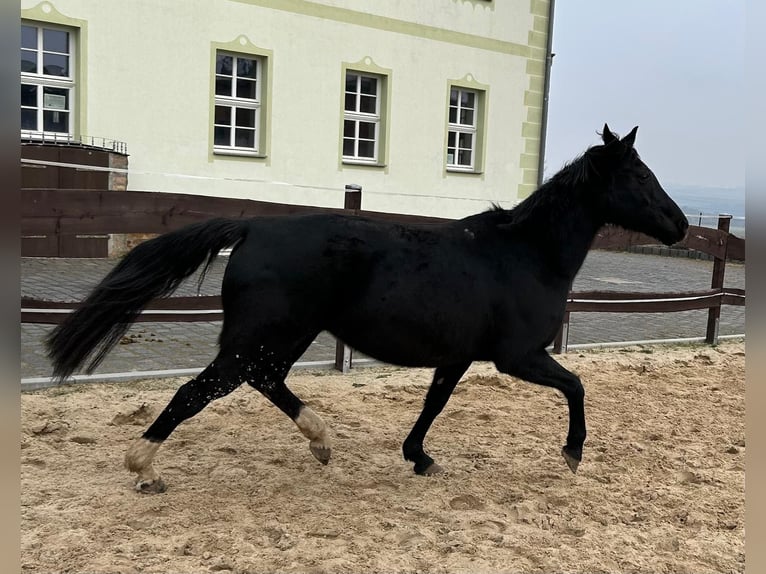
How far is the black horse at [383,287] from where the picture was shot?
3291 millimetres

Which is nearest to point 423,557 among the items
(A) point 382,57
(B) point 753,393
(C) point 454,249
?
(C) point 454,249

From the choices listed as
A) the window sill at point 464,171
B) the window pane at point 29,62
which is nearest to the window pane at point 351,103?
the window sill at point 464,171

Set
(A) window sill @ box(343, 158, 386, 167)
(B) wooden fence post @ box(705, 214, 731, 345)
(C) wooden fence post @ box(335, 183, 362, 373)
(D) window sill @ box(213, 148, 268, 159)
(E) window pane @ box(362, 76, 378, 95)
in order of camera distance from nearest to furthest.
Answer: (C) wooden fence post @ box(335, 183, 362, 373), (B) wooden fence post @ box(705, 214, 731, 345), (D) window sill @ box(213, 148, 268, 159), (A) window sill @ box(343, 158, 386, 167), (E) window pane @ box(362, 76, 378, 95)

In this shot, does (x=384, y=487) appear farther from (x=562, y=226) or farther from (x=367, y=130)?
(x=367, y=130)

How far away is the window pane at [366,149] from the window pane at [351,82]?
1.16 m

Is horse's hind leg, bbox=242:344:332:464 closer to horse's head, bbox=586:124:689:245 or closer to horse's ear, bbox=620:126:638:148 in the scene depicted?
horse's head, bbox=586:124:689:245

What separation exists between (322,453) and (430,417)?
628mm

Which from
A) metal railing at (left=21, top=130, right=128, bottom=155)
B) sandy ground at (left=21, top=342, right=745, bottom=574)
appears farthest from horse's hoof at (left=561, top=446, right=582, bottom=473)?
metal railing at (left=21, top=130, right=128, bottom=155)

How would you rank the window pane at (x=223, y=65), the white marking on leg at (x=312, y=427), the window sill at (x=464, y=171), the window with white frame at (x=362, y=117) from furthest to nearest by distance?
the window sill at (x=464, y=171)
the window with white frame at (x=362, y=117)
the window pane at (x=223, y=65)
the white marking on leg at (x=312, y=427)

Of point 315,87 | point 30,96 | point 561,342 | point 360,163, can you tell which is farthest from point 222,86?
point 561,342

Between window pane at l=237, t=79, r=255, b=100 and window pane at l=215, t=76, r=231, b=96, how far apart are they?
8.2 inches

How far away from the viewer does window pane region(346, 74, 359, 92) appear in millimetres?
15404

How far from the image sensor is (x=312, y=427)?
3.73 m

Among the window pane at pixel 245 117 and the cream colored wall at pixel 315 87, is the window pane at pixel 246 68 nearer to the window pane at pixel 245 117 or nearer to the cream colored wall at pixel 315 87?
the cream colored wall at pixel 315 87
